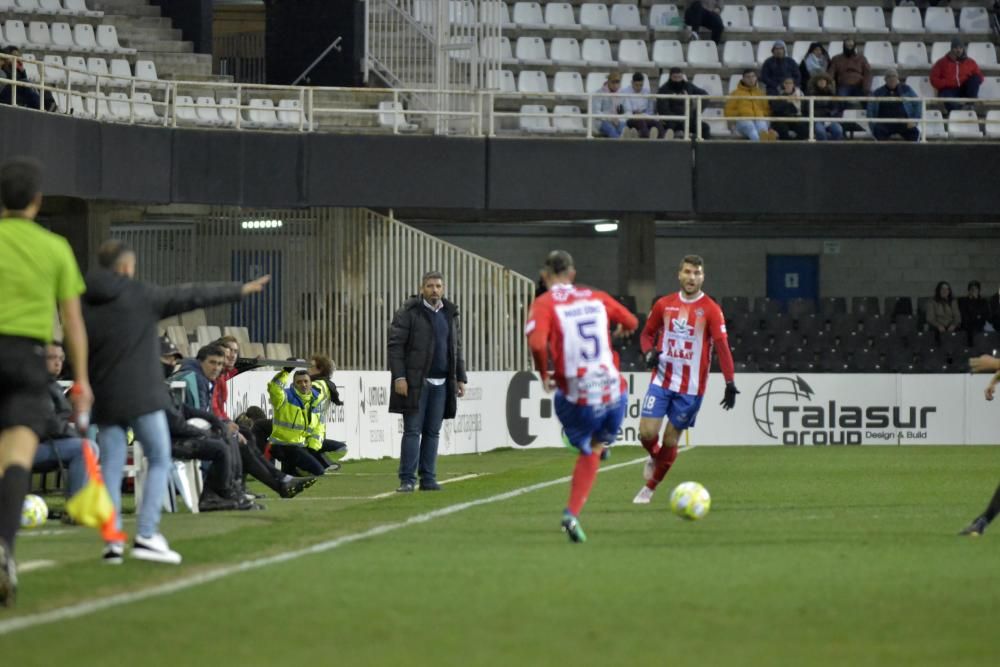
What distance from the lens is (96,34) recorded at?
3189 centimetres

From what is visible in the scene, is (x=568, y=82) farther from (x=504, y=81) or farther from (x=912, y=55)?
(x=912, y=55)

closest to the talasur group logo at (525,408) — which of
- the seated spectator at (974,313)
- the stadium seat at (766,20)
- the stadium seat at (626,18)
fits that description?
the seated spectator at (974,313)

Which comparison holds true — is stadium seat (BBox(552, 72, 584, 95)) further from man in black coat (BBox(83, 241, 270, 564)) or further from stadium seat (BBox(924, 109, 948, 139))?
man in black coat (BBox(83, 241, 270, 564))

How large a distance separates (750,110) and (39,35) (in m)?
12.4

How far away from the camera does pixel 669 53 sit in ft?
116

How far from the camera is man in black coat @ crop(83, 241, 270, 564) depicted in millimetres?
9648

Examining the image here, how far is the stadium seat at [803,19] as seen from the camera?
36531mm

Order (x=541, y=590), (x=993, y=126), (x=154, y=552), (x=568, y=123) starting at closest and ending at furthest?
(x=541, y=590) → (x=154, y=552) → (x=568, y=123) → (x=993, y=126)

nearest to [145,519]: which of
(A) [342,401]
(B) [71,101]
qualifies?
(A) [342,401]

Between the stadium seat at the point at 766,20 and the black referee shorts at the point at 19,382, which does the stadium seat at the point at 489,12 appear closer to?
the stadium seat at the point at 766,20

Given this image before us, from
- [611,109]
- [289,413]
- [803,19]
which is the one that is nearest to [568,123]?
[611,109]

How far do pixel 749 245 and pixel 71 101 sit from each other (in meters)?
16.8

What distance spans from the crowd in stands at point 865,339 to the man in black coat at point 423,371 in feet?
47.7

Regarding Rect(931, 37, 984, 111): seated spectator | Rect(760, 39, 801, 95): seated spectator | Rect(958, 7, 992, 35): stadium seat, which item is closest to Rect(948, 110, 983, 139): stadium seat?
Rect(931, 37, 984, 111): seated spectator
